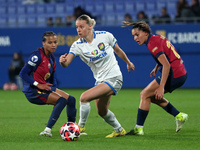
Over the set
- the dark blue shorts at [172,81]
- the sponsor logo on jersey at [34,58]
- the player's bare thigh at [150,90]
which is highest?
the sponsor logo on jersey at [34,58]

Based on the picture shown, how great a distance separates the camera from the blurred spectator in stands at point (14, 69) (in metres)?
20.2

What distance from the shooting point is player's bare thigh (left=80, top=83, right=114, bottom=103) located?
7.05 metres

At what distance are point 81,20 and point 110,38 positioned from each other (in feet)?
2.02

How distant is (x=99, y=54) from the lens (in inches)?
290

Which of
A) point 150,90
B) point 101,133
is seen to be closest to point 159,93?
point 150,90

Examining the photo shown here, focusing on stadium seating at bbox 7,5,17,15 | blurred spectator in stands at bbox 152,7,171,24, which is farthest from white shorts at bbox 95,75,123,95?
stadium seating at bbox 7,5,17,15

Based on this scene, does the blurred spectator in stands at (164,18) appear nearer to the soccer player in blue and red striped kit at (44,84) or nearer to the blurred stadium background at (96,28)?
the blurred stadium background at (96,28)

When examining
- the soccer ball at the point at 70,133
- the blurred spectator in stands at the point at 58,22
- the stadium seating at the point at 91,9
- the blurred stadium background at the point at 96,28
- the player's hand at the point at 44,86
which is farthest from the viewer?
the stadium seating at the point at 91,9

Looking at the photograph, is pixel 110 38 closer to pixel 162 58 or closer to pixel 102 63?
pixel 102 63

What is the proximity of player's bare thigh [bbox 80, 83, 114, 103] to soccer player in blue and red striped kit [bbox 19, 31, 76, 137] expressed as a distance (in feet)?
1.99

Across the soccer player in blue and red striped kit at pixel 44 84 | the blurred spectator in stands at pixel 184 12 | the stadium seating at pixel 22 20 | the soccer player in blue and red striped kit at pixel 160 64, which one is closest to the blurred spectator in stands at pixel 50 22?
the stadium seating at pixel 22 20

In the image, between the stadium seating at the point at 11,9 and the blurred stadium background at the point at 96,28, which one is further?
the stadium seating at the point at 11,9

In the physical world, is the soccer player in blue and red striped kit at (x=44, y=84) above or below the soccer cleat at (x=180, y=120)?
above

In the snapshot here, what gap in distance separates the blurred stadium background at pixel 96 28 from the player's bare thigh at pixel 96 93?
13.0m
